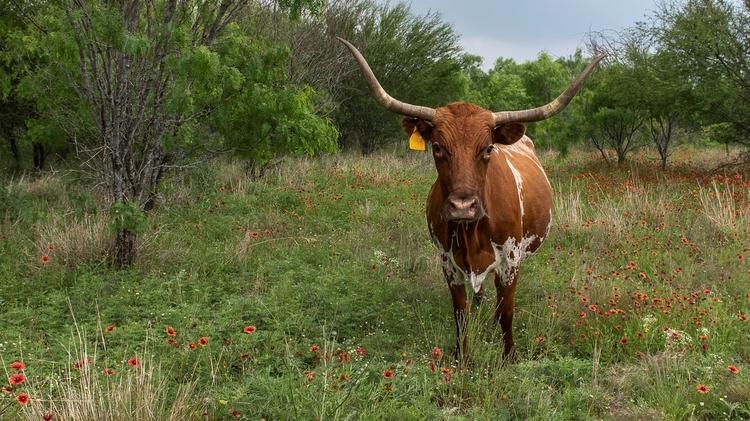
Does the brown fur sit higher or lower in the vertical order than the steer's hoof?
higher

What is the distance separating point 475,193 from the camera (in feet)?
10.4

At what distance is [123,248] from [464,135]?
386 cm

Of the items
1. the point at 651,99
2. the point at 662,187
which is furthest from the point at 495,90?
the point at 662,187

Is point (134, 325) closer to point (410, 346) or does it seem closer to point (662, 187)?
point (410, 346)

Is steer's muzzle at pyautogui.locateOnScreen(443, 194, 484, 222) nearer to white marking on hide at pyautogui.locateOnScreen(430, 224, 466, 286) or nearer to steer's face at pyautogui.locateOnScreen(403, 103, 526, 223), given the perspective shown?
steer's face at pyautogui.locateOnScreen(403, 103, 526, 223)

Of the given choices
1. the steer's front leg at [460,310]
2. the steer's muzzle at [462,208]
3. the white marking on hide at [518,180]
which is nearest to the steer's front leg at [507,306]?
the steer's front leg at [460,310]

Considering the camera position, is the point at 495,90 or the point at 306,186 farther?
the point at 495,90

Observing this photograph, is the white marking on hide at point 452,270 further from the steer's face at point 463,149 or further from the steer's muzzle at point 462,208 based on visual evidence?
the steer's muzzle at point 462,208

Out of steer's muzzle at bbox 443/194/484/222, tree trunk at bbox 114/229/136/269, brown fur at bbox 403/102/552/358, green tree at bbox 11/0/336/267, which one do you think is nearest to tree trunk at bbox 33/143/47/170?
green tree at bbox 11/0/336/267

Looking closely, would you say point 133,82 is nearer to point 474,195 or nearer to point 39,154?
point 474,195

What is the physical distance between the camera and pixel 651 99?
428 inches

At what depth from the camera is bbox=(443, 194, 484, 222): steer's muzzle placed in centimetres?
306

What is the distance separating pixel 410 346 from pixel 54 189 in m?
8.99

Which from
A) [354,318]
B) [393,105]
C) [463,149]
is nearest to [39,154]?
[354,318]
